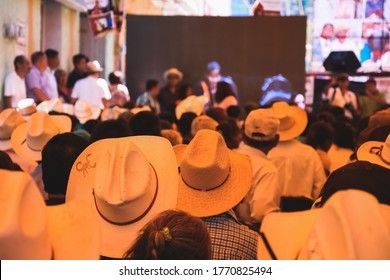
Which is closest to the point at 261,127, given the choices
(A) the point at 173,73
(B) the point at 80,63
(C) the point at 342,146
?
(C) the point at 342,146

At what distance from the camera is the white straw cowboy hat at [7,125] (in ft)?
20.9

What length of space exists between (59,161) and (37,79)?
27.9ft

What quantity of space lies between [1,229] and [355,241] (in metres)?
0.81

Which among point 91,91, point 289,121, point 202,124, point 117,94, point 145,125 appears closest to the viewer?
point 145,125

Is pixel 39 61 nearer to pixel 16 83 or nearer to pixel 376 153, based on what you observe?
pixel 16 83

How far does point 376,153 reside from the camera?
4.48 meters

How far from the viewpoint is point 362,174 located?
306cm

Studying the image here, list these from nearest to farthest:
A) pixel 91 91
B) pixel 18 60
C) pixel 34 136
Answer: pixel 34 136 < pixel 18 60 < pixel 91 91

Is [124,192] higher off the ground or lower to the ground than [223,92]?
higher

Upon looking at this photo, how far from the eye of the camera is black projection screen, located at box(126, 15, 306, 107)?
50.8 ft

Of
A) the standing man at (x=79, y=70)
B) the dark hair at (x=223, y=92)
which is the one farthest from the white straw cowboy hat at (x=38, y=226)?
the standing man at (x=79, y=70)
